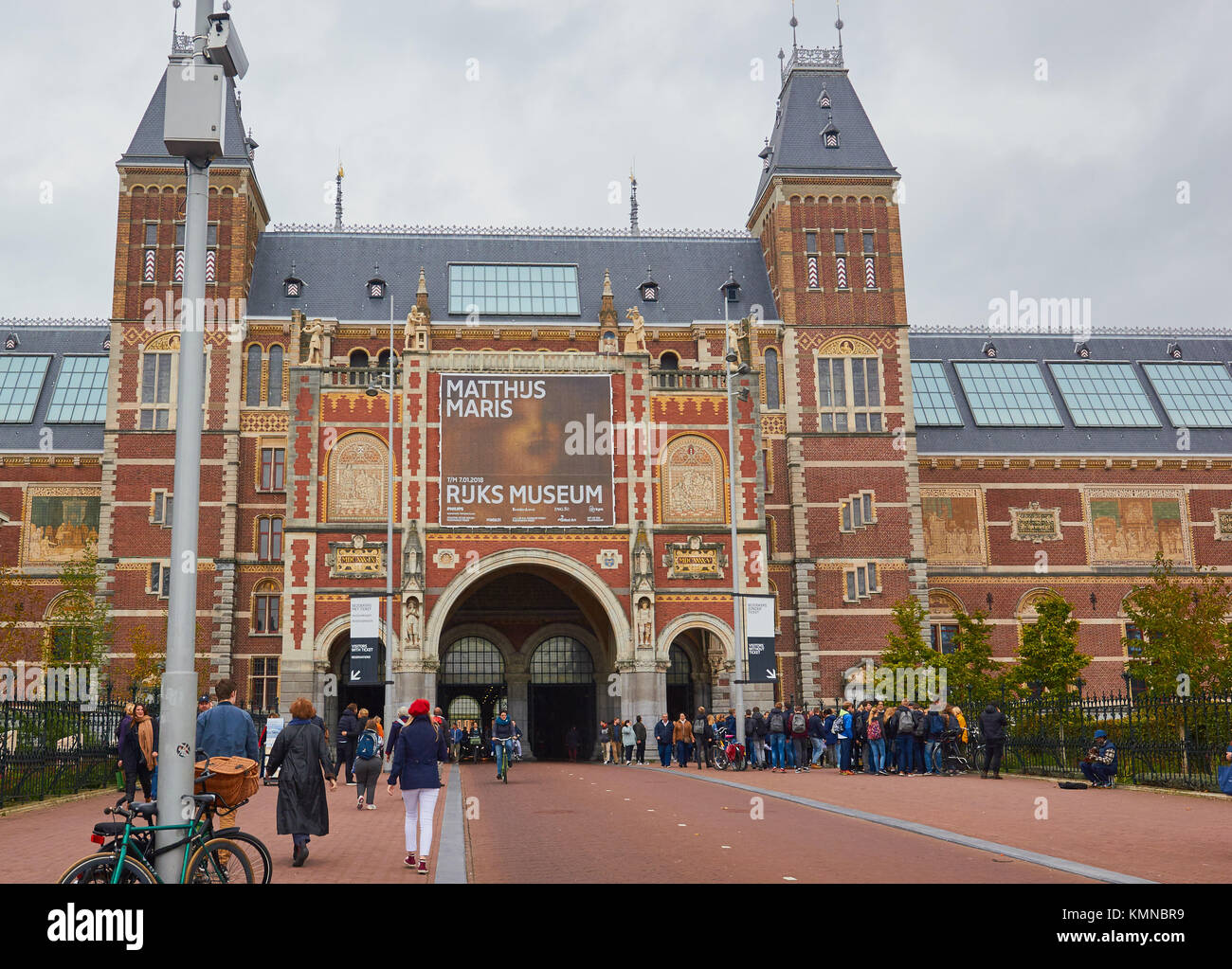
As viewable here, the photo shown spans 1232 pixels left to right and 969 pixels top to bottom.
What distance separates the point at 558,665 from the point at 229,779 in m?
33.8

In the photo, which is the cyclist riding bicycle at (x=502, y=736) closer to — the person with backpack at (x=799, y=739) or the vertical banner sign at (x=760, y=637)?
the person with backpack at (x=799, y=739)

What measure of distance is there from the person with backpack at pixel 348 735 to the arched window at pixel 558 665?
16.8m

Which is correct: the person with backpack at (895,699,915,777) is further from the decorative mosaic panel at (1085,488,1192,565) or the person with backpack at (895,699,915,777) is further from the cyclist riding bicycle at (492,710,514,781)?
the decorative mosaic panel at (1085,488,1192,565)

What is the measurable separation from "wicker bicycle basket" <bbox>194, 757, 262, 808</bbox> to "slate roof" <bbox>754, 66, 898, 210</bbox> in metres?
41.0

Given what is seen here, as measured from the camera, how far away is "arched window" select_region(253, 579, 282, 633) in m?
43.3

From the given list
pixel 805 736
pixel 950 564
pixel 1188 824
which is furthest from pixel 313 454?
pixel 1188 824

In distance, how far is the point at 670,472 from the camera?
130 feet

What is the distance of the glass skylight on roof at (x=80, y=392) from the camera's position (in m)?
48.6

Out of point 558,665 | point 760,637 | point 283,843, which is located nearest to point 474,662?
point 558,665

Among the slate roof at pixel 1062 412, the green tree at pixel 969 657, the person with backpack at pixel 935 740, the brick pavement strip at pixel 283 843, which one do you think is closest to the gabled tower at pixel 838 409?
the slate roof at pixel 1062 412

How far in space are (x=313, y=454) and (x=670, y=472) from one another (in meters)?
11.8

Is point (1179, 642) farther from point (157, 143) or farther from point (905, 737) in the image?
point (157, 143)

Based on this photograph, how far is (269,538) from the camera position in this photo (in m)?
44.1
